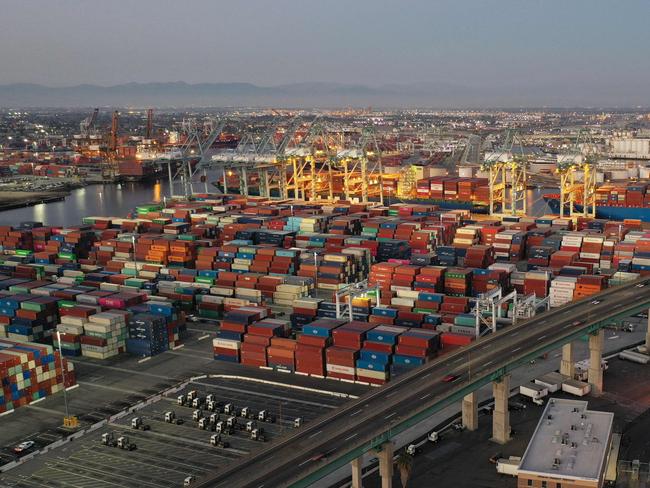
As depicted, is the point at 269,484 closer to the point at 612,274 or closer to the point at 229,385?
the point at 229,385

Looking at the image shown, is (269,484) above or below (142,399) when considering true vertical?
Answer: above

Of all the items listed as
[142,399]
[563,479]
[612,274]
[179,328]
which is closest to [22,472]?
[142,399]

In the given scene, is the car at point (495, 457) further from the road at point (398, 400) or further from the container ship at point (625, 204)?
the container ship at point (625, 204)

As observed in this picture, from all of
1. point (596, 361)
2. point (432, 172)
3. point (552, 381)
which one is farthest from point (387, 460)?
point (432, 172)

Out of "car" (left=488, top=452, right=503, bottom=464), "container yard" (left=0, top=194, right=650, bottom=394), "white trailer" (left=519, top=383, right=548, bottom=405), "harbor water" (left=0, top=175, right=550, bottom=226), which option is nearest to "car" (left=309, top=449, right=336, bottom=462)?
"car" (left=488, top=452, right=503, bottom=464)

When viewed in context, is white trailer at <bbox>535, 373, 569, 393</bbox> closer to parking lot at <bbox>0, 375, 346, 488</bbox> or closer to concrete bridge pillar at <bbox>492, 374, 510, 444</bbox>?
concrete bridge pillar at <bbox>492, 374, 510, 444</bbox>

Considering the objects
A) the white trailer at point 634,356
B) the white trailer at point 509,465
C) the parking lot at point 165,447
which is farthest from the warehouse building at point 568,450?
the white trailer at point 634,356

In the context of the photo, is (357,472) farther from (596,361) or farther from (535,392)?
→ (596,361)
